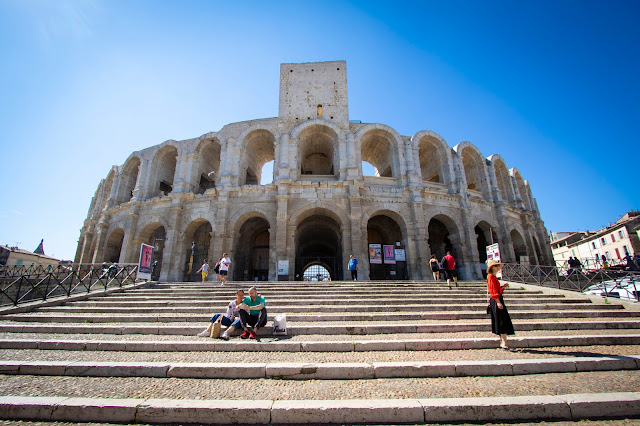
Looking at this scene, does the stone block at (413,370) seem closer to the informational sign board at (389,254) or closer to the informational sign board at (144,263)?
the informational sign board at (144,263)

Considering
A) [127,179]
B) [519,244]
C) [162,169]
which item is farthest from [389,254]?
[127,179]

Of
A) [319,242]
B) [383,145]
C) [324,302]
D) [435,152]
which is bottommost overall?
[324,302]

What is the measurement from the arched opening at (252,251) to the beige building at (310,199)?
0.10 m

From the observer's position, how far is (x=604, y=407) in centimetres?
303

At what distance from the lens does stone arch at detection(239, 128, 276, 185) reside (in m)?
18.6

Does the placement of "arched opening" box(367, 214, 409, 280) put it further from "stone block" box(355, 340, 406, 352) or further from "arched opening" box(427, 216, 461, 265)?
"stone block" box(355, 340, 406, 352)

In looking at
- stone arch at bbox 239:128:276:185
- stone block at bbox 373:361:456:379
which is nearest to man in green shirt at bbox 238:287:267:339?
stone block at bbox 373:361:456:379

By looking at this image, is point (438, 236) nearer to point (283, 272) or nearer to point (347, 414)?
point (283, 272)

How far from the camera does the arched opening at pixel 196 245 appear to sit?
17.7m

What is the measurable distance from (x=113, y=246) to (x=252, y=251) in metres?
10.8

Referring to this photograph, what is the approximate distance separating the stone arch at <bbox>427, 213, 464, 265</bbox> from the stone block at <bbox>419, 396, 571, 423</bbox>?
47.3 feet

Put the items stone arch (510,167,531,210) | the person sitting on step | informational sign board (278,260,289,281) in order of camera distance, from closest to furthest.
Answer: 1. the person sitting on step
2. informational sign board (278,260,289,281)
3. stone arch (510,167,531,210)

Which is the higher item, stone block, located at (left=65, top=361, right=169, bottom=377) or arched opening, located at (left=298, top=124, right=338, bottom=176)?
arched opening, located at (left=298, top=124, right=338, bottom=176)

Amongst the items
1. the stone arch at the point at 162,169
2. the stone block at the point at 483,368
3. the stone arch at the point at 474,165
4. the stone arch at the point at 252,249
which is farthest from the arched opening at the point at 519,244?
the stone arch at the point at 162,169
